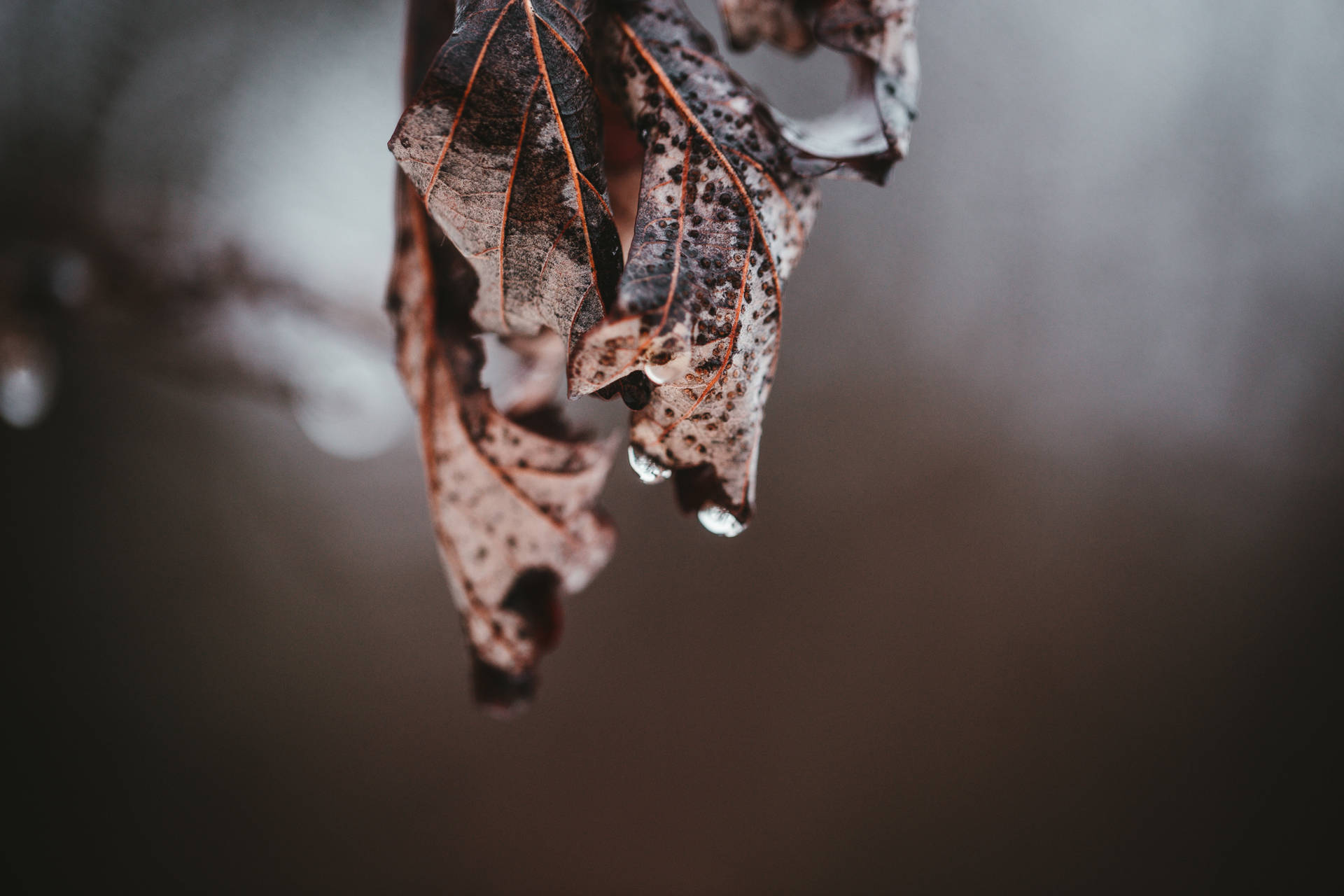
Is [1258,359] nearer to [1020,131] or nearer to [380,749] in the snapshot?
[1020,131]

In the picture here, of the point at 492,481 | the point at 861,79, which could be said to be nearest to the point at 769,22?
the point at 861,79

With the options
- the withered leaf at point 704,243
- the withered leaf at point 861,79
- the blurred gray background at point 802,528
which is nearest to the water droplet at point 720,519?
the withered leaf at point 704,243

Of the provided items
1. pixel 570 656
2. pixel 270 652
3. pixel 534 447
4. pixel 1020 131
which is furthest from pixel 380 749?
pixel 1020 131

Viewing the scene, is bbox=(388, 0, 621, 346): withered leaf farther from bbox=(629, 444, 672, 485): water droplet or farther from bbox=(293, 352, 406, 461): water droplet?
→ bbox=(293, 352, 406, 461): water droplet

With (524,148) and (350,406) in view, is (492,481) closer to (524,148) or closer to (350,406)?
(524,148)

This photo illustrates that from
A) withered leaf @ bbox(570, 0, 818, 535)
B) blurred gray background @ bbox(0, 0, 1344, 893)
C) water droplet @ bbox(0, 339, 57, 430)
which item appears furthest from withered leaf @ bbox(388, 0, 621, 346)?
water droplet @ bbox(0, 339, 57, 430)
